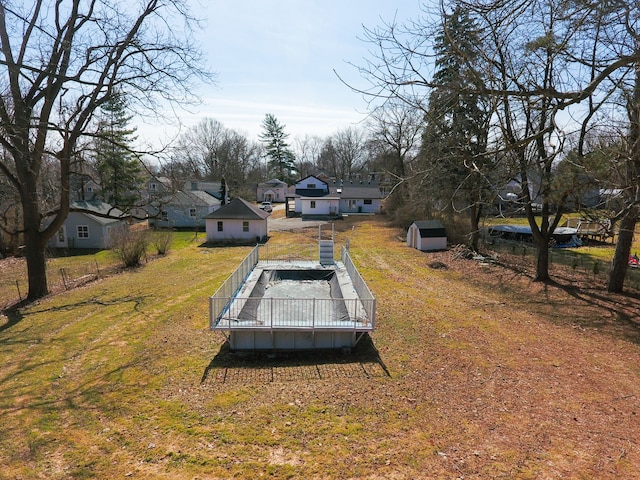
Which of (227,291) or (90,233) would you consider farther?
(90,233)

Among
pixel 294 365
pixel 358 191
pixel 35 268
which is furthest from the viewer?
pixel 358 191

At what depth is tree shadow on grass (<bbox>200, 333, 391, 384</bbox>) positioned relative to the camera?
8812 millimetres

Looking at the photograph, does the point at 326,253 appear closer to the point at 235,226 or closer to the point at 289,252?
the point at 289,252

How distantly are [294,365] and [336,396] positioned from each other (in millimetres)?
2037

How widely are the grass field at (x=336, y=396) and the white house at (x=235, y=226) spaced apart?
17.2 m

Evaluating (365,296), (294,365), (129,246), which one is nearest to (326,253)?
(365,296)

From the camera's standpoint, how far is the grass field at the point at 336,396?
19.1ft

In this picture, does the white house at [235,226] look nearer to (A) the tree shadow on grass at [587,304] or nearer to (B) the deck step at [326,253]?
(B) the deck step at [326,253]

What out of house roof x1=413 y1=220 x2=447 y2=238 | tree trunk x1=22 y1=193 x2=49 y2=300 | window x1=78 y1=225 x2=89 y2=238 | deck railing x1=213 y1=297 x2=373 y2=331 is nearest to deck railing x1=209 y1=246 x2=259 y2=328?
deck railing x1=213 y1=297 x2=373 y2=331

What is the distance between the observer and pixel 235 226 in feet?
103

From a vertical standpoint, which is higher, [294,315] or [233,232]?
[233,232]

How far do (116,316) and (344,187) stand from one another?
149 ft

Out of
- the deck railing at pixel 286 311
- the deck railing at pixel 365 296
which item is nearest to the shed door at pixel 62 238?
the deck railing at pixel 286 311

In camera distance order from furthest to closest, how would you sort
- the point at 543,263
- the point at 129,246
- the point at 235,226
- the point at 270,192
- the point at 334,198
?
the point at 270,192, the point at 334,198, the point at 235,226, the point at 129,246, the point at 543,263
